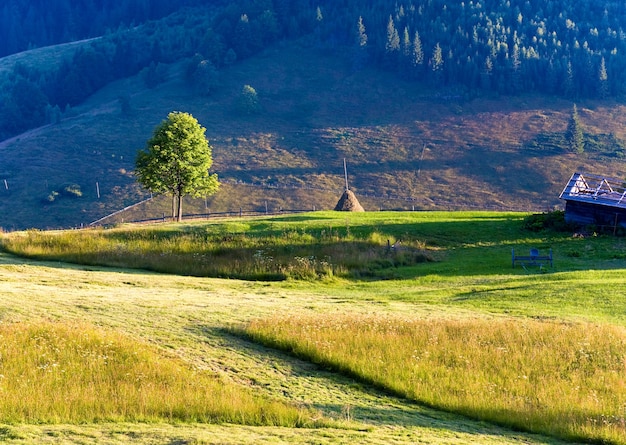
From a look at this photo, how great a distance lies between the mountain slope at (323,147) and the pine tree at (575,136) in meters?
2.11

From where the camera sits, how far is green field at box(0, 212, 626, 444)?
14.0m

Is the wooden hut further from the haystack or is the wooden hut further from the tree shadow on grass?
the tree shadow on grass

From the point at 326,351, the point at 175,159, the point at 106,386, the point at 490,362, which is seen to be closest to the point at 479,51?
the point at 175,159

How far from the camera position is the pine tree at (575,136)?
130 meters

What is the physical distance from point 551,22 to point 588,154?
70294mm

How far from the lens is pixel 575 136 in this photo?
132 meters

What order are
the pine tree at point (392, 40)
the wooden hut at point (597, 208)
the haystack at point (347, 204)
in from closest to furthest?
the wooden hut at point (597, 208), the haystack at point (347, 204), the pine tree at point (392, 40)

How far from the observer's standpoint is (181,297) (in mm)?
26516

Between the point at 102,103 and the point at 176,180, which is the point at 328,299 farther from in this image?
the point at 102,103

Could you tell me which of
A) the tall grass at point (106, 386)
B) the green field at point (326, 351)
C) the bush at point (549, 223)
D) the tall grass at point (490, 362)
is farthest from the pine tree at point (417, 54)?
the tall grass at point (106, 386)

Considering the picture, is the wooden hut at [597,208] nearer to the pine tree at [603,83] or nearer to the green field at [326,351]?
the green field at [326,351]

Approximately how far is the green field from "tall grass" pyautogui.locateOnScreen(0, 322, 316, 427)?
49 millimetres

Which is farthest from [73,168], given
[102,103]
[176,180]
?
[176,180]

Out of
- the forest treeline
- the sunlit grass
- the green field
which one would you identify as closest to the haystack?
the sunlit grass
